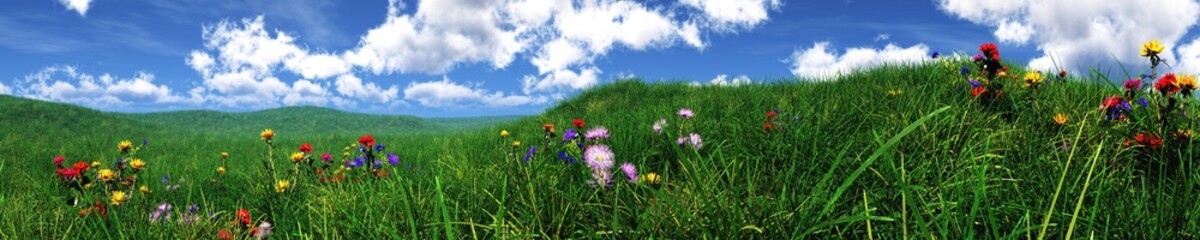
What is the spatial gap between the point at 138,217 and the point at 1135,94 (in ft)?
13.8

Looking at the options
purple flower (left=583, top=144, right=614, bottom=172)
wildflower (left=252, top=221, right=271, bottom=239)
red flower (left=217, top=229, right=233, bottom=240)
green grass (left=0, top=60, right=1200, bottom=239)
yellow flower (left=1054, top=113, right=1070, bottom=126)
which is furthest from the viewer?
yellow flower (left=1054, top=113, right=1070, bottom=126)

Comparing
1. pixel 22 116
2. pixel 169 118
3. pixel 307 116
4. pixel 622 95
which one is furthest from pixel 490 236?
pixel 169 118

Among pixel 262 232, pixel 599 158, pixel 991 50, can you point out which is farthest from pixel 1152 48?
pixel 262 232

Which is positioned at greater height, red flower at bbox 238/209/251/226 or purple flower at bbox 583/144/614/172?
purple flower at bbox 583/144/614/172

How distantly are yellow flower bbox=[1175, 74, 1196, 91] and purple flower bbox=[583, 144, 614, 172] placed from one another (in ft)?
7.30

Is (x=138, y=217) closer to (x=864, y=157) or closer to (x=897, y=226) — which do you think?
(x=897, y=226)

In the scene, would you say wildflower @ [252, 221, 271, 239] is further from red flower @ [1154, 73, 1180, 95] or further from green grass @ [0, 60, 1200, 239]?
red flower @ [1154, 73, 1180, 95]

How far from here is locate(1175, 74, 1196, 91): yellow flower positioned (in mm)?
2574

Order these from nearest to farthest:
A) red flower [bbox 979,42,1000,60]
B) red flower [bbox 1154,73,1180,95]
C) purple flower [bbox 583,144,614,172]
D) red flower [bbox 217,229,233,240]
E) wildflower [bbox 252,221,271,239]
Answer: red flower [bbox 217,229,233,240], wildflower [bbox 252,221,271,239], purple flower [bbox 583,144,614,172], red flower [bbox 1154,73,1180,95], red flower [bbox 979,42,1000,60]

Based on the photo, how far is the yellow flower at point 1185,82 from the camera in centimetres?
257

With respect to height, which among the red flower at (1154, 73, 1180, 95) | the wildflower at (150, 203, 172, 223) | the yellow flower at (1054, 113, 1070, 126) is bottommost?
the wildflower at (150, 203, 172, 223)

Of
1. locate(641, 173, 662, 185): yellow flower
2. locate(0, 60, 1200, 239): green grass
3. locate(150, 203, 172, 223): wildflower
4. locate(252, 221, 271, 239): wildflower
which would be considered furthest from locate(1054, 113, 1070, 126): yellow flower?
locate(150, 203, 172, 223): wildflower

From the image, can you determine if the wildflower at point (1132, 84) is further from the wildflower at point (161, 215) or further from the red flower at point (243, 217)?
the wildflower at point (161, 215)

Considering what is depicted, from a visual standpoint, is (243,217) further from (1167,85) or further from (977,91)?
(977,91)
